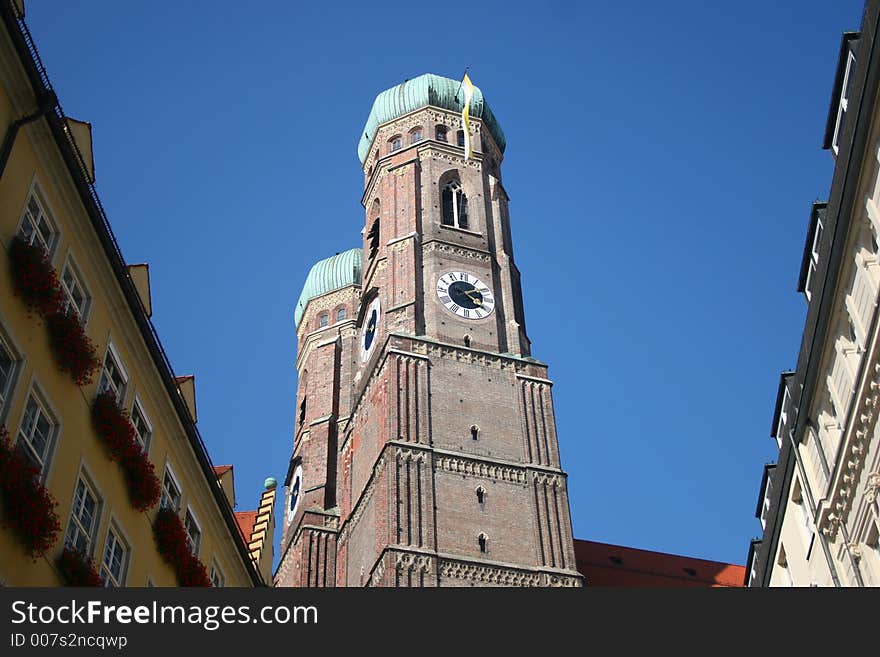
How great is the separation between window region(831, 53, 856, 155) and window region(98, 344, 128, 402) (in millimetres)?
10922

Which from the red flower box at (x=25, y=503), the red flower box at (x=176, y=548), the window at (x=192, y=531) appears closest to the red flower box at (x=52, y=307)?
the red flower box at (x=25, y=503)

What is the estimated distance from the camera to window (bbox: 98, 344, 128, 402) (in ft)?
59.8

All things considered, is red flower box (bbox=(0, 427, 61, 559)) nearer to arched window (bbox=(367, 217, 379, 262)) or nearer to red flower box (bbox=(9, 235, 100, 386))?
red flower box (bbox=(9, 235, 100, 386))

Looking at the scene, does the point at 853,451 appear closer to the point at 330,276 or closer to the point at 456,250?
the point at 456,250

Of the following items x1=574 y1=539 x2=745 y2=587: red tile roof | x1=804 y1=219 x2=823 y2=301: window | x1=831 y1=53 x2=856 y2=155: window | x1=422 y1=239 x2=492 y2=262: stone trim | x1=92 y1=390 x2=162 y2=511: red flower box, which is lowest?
x1=92 y1=390 x2=162 y2=511: red flower box

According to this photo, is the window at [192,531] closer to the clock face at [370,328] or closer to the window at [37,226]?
the window at [37,226]

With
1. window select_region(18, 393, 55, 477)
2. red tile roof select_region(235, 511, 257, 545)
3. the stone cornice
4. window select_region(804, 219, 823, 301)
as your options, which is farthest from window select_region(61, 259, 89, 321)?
red tile roof select_region(235, 511, 257, 545)

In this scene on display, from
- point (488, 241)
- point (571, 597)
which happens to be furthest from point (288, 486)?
point (571, 597)

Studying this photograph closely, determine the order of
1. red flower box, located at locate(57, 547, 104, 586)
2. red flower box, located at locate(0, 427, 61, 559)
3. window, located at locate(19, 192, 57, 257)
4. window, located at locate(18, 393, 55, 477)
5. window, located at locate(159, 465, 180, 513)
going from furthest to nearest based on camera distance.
→ 1. window, located at locate(159, 465, 180, 513)
2. window, located at locate(19, 192, 57, 257)
3. red flower box, located at locate(57, 547, 104, 586)
4. window, located at locate(18, 393, 55, 477)
5. red flower box, located at locate(0, 427, 61, 559)

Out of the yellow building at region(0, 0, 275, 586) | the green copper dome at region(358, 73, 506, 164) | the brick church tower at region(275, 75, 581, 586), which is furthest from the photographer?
the green copper dome at region(358, 73, 506, 164)

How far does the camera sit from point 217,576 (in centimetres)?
2205

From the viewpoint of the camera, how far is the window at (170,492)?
2009 cm

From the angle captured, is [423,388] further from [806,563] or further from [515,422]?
[806,563]

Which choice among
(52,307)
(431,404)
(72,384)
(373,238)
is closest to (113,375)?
(72,384)
